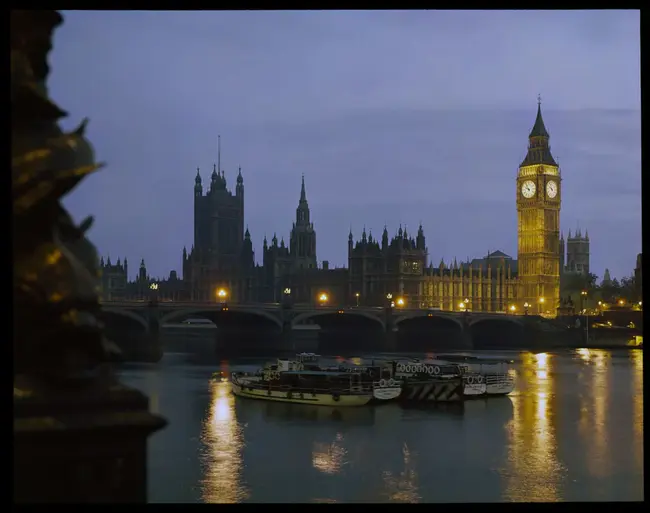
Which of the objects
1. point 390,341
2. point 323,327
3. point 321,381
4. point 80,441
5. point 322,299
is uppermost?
point 322,299

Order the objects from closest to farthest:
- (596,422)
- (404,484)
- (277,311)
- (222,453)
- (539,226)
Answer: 1. (404,484)
2. (222,453)
3. (596,422)
4. (277,311)
5. (539,226)

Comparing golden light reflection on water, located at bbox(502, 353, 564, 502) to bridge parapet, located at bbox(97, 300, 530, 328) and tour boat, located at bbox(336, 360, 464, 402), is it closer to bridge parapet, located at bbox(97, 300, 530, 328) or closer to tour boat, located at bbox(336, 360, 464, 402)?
tour boat, located at bbox(336, 360, 464, 402)

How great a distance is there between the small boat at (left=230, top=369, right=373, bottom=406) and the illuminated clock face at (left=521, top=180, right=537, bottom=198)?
4147cm

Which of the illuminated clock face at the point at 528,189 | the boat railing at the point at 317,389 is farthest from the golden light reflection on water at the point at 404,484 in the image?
the illuminated clock face at the point at 528,189

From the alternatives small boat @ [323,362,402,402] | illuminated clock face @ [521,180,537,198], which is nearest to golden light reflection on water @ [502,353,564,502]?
small boat @ [323,362,402,402]

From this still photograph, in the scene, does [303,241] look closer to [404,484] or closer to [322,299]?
[322,299]

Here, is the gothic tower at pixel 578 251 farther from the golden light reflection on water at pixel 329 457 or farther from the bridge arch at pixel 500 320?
the golden light reflection on water at pixel 329 457

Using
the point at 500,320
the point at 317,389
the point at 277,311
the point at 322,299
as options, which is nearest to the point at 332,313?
the point at 277,311

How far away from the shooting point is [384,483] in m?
10.1

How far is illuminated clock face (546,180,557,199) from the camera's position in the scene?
59188mm

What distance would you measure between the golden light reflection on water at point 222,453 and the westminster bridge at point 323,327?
1074 cm

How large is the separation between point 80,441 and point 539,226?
5799cm

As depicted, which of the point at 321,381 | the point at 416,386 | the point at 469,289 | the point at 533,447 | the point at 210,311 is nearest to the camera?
the point at 533,447

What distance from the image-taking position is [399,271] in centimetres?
5306
